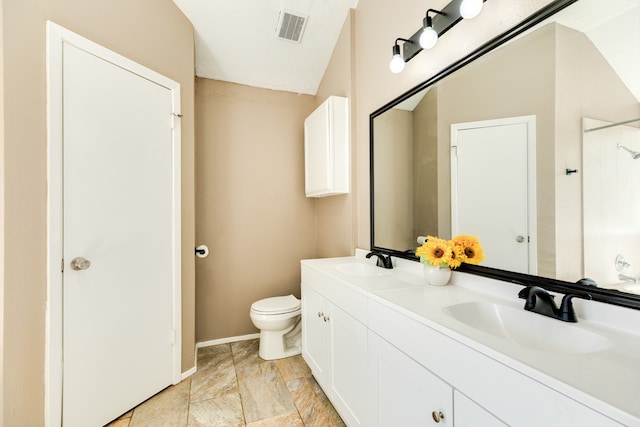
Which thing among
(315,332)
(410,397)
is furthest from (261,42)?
(410,397)

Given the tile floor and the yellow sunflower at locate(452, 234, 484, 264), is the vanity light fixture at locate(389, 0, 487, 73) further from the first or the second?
the tile floor

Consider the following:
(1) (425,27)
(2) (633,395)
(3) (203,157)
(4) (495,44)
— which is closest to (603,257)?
(2) (633,395)

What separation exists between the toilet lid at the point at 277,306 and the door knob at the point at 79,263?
1.19m

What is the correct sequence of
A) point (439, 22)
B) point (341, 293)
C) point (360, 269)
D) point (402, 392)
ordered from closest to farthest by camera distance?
point (402, 392) → point (439, 22) → point (341, 293) → point (360, 269)

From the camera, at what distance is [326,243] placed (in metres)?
2.79

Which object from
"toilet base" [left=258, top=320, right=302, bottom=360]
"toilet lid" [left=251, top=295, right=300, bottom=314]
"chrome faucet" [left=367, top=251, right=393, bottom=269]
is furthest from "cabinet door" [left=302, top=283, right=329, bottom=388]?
"chrome faucet" [left=367, top=251, right=393, bottom=269]

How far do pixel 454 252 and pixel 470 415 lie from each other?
688 mm

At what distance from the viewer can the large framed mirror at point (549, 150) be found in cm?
85

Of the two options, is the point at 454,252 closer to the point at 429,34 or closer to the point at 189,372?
the point at 429,34

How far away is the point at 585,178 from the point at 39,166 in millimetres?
2206

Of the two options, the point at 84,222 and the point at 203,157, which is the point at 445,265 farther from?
the point at 203,157

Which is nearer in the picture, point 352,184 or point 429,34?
point 429,34

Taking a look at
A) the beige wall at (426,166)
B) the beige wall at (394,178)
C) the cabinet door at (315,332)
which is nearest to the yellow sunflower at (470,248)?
the beige wall at (426,166)

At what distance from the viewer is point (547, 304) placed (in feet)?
3.10
